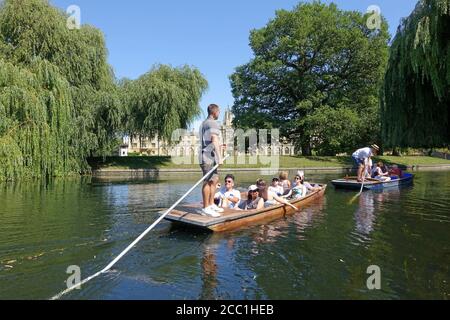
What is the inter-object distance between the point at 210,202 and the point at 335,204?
18.6 feet

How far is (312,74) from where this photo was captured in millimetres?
37375

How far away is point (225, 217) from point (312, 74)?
103 feet

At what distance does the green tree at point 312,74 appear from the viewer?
1411 inches

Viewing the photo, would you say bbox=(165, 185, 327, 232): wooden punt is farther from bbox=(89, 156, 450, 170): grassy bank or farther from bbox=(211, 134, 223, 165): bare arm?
bbox=(89, 156, 450, 170): grassy bank

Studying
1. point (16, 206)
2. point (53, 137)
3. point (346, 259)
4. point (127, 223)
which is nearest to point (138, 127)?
point (53, 137)

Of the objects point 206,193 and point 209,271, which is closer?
point 209,271

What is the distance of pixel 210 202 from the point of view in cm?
830

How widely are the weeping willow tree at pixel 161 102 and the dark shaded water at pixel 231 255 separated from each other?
19.4 m

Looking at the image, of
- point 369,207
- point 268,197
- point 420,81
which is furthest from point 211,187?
point 420,81

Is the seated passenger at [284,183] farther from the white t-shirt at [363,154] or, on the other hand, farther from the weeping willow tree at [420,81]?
the white t-shirt at [363,154]

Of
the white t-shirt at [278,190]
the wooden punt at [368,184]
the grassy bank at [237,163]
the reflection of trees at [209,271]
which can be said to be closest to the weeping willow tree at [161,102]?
the grassy bank at [237,163]

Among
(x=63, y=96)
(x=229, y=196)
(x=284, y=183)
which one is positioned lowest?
(x=229, y=196)

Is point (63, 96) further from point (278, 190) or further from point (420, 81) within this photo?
point (420, 81)
